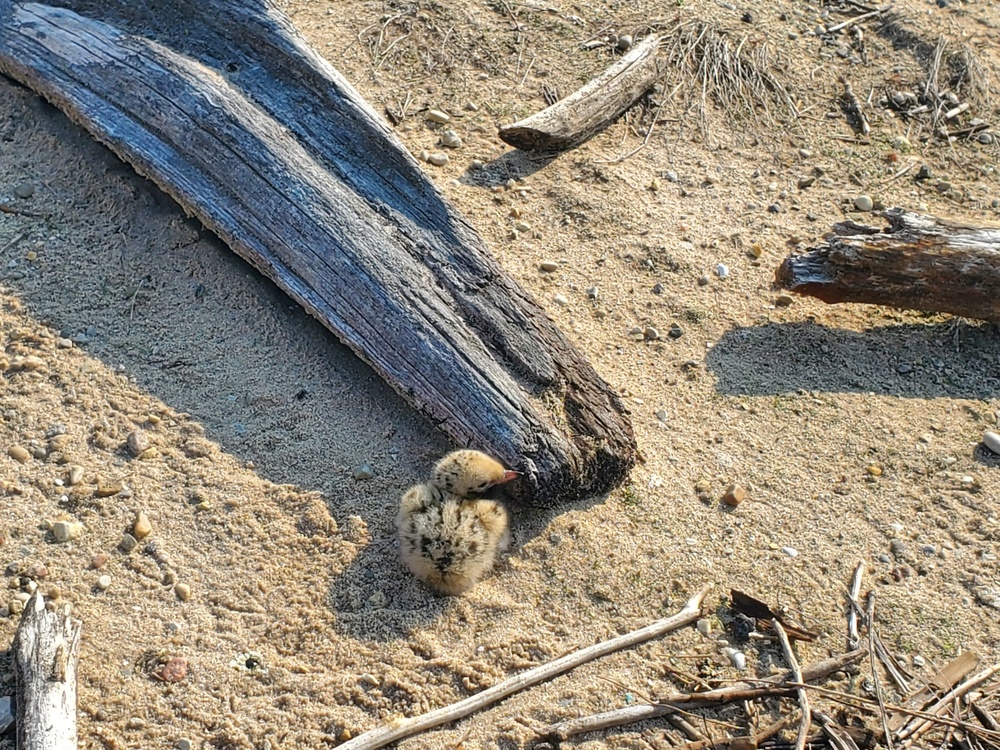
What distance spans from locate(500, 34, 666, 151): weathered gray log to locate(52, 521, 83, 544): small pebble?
3.37 metres

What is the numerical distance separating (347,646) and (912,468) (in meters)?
2.74

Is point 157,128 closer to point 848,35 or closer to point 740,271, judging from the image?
point 740,271

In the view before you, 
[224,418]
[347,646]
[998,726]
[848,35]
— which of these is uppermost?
[848,35]

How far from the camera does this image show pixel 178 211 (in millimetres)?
4926

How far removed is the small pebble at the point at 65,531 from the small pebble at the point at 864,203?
4.81 m

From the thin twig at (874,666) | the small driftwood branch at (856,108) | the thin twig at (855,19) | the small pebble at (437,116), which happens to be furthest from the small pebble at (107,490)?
the thin twig at (855,19)

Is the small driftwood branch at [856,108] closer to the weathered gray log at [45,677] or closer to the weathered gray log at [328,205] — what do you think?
the weathered gray log at [328,205]

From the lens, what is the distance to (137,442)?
4074mm

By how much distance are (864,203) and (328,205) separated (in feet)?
11.4

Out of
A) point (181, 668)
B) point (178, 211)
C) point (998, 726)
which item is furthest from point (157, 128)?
point (998, 726)

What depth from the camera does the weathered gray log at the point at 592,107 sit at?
19.4 feet

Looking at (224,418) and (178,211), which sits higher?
(178,211)

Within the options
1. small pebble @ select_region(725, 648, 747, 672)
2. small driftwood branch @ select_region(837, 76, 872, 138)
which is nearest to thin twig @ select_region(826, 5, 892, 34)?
small driftwood branch @ select_region(837, 76, 872, 138)

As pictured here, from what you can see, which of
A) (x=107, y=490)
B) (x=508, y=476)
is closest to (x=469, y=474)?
(x=508, y=476)
